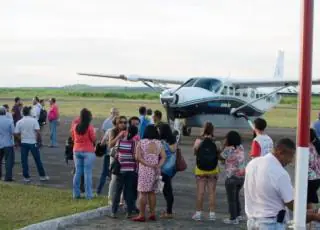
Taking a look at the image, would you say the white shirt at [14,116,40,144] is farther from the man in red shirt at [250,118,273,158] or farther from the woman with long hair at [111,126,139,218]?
the man in red shirt at [250,118,273,158]

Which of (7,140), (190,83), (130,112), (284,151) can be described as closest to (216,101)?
(190,83)

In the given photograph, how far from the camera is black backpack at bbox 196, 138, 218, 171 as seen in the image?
1055cm

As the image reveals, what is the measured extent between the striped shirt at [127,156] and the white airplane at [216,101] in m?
15.0

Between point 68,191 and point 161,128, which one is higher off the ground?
point 161,128

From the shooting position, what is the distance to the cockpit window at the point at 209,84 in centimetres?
2735

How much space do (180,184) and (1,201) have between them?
4.51 metres

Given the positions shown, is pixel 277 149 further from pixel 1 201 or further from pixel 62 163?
pixel 62 163

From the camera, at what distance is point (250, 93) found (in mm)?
30109

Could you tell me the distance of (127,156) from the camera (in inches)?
416

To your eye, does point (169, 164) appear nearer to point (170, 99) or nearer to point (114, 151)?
point (114, 151)

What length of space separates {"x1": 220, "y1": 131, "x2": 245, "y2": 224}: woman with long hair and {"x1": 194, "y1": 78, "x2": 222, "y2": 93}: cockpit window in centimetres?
1685

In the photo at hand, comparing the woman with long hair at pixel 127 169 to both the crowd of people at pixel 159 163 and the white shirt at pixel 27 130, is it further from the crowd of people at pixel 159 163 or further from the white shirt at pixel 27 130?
the white shirt at pixel 27 130

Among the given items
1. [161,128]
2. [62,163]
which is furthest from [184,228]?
[62,163]

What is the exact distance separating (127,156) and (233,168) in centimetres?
171
